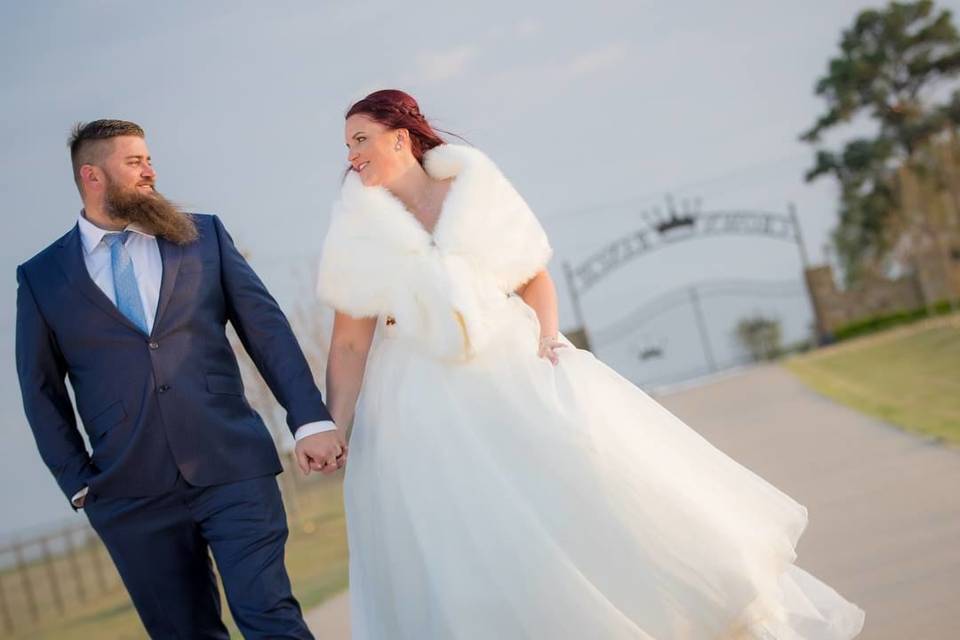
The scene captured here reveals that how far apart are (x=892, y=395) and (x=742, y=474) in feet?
36.6

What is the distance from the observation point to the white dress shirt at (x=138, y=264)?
434cm

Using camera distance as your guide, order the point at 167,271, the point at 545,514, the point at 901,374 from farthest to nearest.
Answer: the point at 901,374
the point at 167,271
the point at 545,514

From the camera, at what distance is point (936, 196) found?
30.8 m

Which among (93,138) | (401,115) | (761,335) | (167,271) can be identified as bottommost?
(761,335)

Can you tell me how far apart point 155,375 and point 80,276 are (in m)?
0.42

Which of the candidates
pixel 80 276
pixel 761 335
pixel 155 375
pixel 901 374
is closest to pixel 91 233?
pixel 80 276

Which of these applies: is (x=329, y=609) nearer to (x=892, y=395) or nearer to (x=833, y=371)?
(x=892, y=395)

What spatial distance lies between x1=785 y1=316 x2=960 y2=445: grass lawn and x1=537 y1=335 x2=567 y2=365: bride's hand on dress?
5.70 m

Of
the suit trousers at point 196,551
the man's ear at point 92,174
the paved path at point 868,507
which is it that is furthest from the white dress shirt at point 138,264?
the paved path at point 868,507

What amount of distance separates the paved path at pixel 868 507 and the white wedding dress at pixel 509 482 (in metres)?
0.63

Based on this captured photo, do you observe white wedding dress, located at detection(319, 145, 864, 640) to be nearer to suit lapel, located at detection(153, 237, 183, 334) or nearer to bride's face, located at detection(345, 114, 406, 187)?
bride's face, located at detection(345, 114, 406, 187)

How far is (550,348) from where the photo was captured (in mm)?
4320

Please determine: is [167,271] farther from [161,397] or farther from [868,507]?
[868,507]

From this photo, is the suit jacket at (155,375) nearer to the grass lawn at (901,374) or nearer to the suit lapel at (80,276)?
the suit lapel at (80,276)
